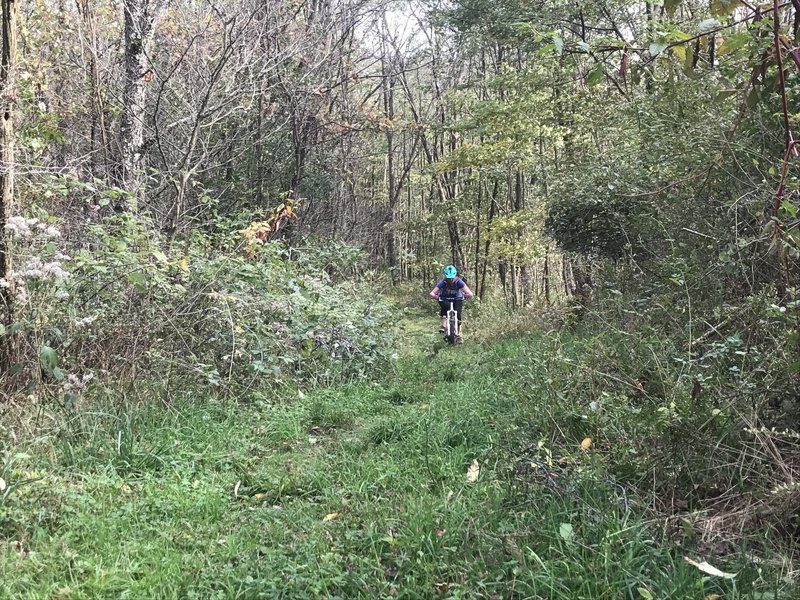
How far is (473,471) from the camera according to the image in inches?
152

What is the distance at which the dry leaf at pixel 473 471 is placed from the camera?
3770 millimetres

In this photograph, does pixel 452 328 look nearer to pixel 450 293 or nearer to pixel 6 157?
pixel 450 293

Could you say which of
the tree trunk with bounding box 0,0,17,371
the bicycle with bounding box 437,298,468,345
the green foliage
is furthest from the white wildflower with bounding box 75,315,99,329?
the bicycle with bounding box 437,298,468,345

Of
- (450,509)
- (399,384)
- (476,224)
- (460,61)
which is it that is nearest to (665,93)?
(399,384)

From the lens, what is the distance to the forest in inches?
105

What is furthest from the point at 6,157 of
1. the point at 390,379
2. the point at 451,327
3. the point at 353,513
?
the point at 451,327

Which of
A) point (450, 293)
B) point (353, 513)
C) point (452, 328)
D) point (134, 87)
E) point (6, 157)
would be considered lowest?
point (452, 328)

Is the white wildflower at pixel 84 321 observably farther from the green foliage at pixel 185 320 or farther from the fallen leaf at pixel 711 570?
the fallen leaf at pixel 711 570

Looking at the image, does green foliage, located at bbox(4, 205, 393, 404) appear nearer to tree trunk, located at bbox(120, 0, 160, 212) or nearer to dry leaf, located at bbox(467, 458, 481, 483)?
tree trunk, located at bbox(120, 0, 160, 212)

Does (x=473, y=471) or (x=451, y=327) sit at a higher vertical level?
(x=473, y=471)

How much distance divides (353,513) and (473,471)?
92cm

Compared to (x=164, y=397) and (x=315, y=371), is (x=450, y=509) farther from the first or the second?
(x=315, y=371)

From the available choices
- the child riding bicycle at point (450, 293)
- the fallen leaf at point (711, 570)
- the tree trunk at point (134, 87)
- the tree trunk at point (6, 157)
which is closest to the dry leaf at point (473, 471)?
the fallen leaf at point (711, 570)

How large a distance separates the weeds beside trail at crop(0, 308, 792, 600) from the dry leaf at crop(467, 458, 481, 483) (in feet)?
0.14
